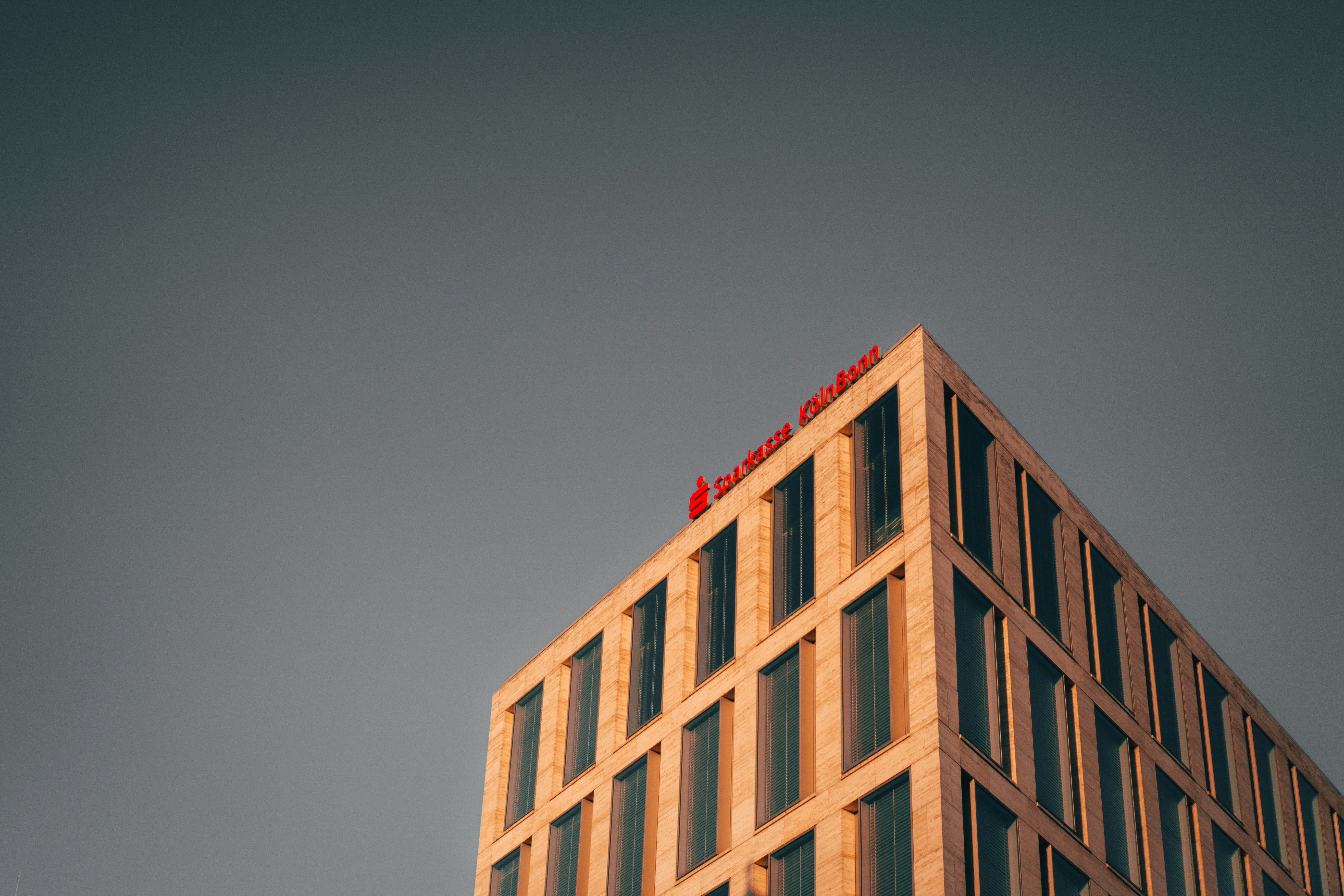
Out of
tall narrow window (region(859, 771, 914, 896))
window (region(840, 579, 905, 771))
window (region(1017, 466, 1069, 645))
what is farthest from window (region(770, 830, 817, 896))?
window (region(1017, 466, 1069, 645))

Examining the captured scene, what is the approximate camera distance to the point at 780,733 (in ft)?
176

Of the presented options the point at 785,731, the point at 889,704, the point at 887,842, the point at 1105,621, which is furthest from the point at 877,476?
the point at 887,842

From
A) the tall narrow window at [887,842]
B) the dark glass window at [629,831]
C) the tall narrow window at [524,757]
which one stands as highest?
the tall narrow window at [524,757]

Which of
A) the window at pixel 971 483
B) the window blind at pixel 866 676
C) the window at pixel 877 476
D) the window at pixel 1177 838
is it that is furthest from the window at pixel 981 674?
the window at pixel 1177 838

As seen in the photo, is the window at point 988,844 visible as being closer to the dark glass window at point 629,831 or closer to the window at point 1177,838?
the window at point 1177,838

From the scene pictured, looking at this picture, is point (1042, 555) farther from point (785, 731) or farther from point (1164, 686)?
point (785, 731)

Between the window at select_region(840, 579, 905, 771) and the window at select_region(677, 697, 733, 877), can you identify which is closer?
the window at select_region(840, 579, 905, 771)

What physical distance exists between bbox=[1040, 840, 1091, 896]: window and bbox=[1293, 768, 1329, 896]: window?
1037 inches

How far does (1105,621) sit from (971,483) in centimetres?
1022

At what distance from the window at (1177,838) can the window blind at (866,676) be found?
15.2 metres

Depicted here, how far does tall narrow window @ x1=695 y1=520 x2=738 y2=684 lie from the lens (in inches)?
2329

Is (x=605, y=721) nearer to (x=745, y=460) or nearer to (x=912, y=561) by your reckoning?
(x=745, y=460)

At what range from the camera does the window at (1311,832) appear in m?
72.8

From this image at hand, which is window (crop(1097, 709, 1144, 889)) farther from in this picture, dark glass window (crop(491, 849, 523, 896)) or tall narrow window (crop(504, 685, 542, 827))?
dark glass window (crop(491, 849, 523, 896))
